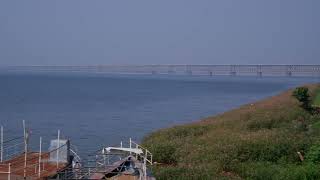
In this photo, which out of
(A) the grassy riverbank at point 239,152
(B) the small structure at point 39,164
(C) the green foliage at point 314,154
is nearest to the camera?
(B) the small structure at point 39,164

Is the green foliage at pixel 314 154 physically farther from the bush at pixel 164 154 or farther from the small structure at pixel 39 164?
the small structure at pixel 39 164

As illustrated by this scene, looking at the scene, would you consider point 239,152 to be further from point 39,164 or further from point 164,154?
point 39,164

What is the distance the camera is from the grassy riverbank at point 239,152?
1967 cm

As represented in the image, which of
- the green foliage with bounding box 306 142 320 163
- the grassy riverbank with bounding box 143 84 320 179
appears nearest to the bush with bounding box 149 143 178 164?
the grassy riverbank with bounding box 143 84 320 179

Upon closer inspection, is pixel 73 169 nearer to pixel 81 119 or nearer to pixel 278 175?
pixel 278 175

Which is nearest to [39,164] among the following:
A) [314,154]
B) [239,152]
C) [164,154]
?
[164,154]

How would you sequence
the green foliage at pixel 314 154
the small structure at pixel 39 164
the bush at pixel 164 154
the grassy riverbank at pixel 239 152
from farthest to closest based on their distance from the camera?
1. the bush at pixel 164 154
2. the green foliage at pixel 314 154
3. the grassy riverbank at pixel 239 152
4. the small structure at pixel 39 164

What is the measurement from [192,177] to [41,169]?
5.51 meters

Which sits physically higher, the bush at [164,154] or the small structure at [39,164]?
the small structure at [39,164]

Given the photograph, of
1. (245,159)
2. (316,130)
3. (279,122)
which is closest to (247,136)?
(245,159)

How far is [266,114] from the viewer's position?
33.8 m

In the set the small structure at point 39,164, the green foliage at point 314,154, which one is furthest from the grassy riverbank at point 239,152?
the small structure at point 39,164

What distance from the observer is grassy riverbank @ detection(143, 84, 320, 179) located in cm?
1967

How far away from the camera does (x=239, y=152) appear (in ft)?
74.5
